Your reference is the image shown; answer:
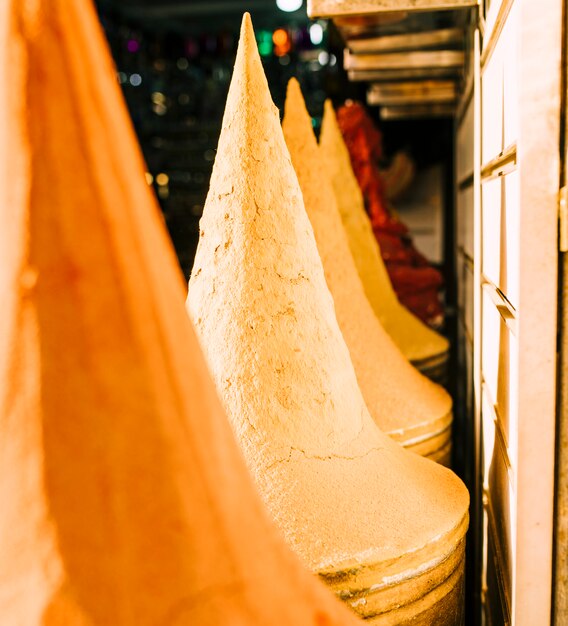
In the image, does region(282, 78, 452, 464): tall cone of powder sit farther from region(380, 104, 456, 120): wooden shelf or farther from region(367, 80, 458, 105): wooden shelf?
region(380, 104, 456, 120): wooden shelf

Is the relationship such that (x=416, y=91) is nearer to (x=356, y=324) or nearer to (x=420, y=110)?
(x=420, y=110)

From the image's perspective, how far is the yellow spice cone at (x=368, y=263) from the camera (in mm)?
2504

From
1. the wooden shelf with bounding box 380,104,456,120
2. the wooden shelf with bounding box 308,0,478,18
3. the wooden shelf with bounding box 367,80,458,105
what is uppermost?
the wooden shelf with bounding box 308,0,478,18

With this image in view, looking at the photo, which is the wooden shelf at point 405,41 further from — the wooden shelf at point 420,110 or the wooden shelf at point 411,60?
the wooden shelf at point 420,110

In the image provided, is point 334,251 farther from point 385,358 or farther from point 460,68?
point 460,68

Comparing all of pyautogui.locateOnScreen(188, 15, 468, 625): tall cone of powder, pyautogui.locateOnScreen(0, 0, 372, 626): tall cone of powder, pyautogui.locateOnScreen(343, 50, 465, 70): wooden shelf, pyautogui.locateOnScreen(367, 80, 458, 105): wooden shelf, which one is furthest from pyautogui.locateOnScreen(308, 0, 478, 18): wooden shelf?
pyautogui.locateOnScreen(367, 80, 458, 105): wooden shelf

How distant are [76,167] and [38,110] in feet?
0.22

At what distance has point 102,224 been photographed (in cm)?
78

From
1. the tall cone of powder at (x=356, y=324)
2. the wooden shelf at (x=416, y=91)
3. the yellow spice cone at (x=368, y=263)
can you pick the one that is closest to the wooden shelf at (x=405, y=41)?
the yellow spice cone at (x=368, y=263)

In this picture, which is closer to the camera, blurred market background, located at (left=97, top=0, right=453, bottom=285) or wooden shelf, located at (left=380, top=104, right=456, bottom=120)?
wooden shelf, located at (left=380, top=104, right=456, bottom=120)

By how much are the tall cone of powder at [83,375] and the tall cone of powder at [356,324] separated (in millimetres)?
960

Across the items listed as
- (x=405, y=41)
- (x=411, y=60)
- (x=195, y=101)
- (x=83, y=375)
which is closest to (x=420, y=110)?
(x=411, y=60)

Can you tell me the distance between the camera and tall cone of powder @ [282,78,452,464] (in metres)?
1.76

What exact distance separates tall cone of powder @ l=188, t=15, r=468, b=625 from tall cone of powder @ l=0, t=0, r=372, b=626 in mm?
392
